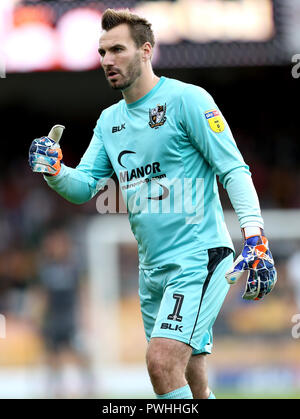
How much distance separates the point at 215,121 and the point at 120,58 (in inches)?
22.1

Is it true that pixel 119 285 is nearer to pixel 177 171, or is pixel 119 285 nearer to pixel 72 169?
pixel 72 169

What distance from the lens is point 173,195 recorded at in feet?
13.2

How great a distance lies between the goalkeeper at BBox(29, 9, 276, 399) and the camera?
3770mm

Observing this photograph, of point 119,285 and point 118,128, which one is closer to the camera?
point 118,128

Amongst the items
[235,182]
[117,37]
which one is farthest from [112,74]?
[235,182]

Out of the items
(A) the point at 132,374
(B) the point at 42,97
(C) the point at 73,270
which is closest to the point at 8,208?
(B) the point at 42,97

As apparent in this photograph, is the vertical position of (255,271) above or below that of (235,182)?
below

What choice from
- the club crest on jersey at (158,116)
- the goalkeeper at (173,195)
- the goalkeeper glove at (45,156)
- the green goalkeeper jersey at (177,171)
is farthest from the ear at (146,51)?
the goalkeeper glove at (45,156)

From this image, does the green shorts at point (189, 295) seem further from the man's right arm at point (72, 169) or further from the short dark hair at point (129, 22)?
the short dark hair at point (129, 22)

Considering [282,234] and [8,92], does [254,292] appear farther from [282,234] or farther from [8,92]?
[8,92]

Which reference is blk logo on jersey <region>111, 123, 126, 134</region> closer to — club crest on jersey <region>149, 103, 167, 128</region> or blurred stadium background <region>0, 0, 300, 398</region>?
club crest on jersey <region>149, 103, 167, 128</region>

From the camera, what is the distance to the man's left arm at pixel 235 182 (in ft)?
12.1

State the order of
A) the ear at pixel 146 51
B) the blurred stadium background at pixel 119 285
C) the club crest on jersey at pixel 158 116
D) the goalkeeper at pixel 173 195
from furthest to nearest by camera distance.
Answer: the blurred stadium background at pixel 119 285
the ear at pixel 146 51
the club crest on jersey at pixel 158 116
the goalkeeper at pixel 173 195

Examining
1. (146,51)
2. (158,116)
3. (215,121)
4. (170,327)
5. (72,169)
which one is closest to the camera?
(170,327)
